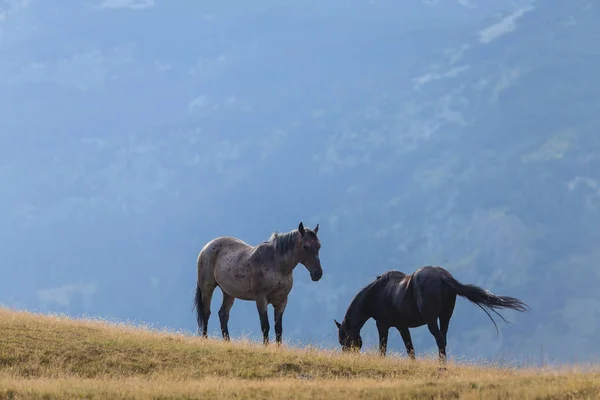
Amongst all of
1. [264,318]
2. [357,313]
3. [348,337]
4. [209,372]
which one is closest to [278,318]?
[264,318]

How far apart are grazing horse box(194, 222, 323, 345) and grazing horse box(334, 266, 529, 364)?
1571mm

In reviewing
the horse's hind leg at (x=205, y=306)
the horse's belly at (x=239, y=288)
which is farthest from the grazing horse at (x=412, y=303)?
the horse's hind leg at (x=205, y=306)

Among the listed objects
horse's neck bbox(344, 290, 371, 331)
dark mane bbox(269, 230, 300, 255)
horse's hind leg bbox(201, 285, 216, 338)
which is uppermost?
dark mane bbox(269, 230, 300, 255)

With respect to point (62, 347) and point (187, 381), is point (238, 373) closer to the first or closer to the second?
point (187, 381)

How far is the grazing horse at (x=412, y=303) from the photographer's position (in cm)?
1912

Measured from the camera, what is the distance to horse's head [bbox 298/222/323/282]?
68.8 feet

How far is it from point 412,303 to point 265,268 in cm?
388

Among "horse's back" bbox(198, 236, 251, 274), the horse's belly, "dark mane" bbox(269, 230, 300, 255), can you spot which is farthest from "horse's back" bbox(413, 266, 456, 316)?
"horse's back" bbox(198, 236, 251, 274)

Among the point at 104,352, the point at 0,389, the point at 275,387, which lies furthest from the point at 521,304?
the point at 0,389

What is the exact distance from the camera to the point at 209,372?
54.2 ft

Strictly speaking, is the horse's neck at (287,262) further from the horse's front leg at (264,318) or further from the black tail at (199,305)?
the black tail at (199,305)

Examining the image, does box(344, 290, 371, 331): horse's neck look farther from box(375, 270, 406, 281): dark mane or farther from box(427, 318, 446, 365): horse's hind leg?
box(427, 318, 446, 365): horse's hind leg

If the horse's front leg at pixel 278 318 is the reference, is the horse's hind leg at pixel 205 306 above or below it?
above

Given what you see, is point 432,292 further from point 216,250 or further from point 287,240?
point 216,250
